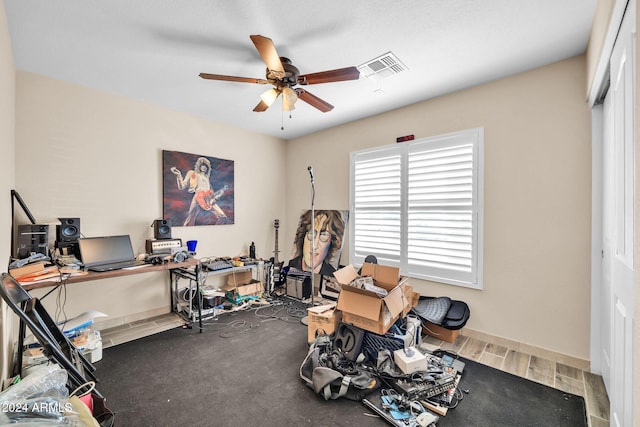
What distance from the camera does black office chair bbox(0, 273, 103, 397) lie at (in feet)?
4.62

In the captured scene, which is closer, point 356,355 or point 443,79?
point 356,355

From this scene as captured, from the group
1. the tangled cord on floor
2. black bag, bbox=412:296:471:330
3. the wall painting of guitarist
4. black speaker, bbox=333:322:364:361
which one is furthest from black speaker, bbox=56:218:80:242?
black bag, bbox=412:296:471:330

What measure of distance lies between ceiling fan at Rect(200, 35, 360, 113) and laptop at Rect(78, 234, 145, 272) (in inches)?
82.7

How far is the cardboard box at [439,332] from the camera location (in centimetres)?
277

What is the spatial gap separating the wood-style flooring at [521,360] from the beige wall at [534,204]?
116 mm

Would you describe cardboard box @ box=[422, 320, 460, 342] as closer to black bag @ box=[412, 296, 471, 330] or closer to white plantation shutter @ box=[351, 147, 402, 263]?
black bag @ box=[412, 296, 471, 330]

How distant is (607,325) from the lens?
2006 millimetres

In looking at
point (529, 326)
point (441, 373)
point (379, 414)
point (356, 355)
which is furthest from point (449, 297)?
point (379, 414)

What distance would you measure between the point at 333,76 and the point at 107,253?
2.93 meters

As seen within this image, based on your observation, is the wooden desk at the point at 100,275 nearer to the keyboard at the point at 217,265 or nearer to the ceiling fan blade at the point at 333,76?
the keyboard at the point at 217,265

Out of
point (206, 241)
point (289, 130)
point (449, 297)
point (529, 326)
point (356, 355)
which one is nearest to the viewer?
point (356, 355)

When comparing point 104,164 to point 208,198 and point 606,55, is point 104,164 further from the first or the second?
point 606,55

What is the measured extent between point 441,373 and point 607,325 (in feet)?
4.24

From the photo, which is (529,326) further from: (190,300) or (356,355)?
(190,300)
